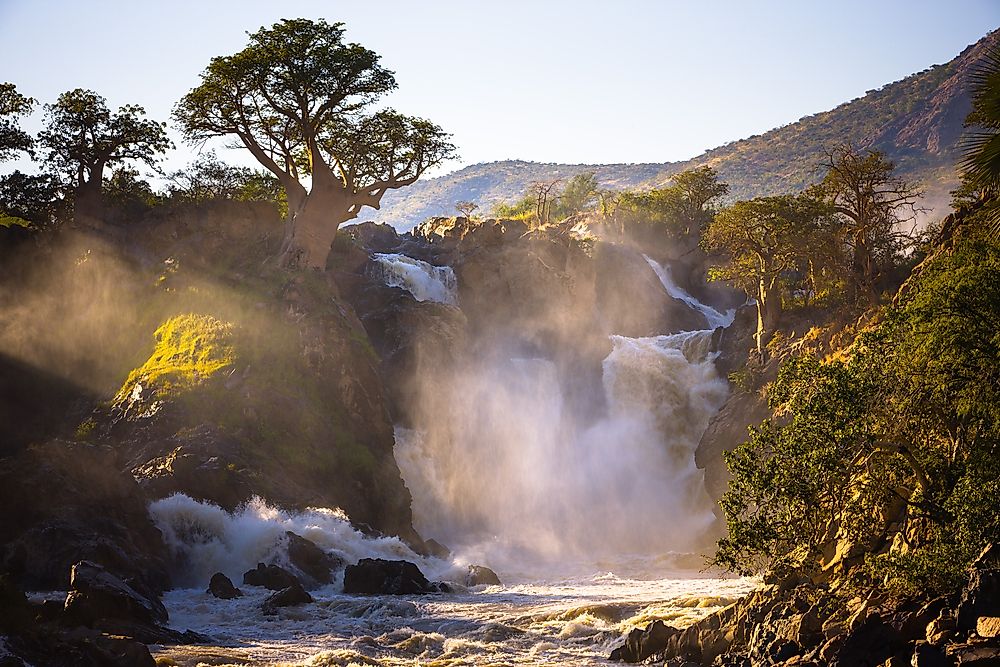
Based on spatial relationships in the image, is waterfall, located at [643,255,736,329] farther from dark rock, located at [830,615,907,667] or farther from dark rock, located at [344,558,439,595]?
dark rock, located at [830,615,907,667]

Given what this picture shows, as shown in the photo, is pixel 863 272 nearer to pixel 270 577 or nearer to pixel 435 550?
pixel 435 550

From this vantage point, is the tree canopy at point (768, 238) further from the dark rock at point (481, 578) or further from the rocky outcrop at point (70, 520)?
the rocky outcrop at point (70, 520)

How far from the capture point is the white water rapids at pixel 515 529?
26.3 meters

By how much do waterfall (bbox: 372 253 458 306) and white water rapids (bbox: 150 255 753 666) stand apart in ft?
0.49

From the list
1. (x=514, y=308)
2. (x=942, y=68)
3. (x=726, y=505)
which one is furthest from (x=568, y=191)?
(x=942, y=68)

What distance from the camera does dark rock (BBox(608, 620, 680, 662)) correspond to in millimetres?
23828

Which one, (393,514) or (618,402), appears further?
(618,402)

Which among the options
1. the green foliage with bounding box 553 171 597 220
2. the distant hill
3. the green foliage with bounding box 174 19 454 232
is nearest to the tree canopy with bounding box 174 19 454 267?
the green foliage with bounding box 174 19 454 232

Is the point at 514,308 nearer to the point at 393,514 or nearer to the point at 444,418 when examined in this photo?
the point at 444,418

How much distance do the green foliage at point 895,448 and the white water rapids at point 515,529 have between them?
17.2 feet

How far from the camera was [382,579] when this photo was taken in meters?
34.2

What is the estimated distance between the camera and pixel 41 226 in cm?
5634

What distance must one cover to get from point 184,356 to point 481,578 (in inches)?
835

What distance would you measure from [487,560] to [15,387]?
92.4 feet
